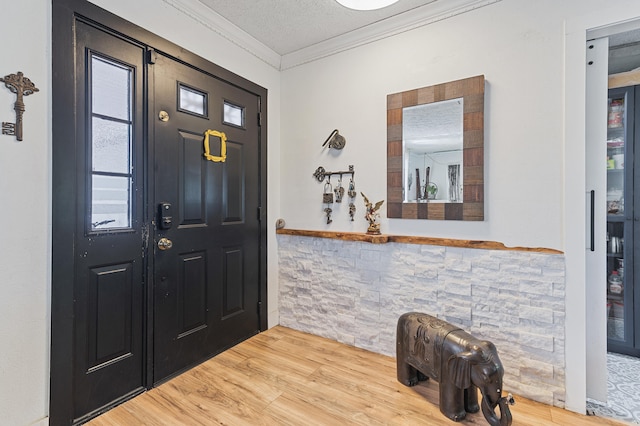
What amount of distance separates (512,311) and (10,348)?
8.66 ft

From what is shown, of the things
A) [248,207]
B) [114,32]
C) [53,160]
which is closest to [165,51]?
[114,32]

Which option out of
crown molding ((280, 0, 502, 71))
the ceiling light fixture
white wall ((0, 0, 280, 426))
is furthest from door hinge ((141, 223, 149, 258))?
crown molding ((280, 0, 502, 71))

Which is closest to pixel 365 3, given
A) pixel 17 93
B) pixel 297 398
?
pixel 17 93

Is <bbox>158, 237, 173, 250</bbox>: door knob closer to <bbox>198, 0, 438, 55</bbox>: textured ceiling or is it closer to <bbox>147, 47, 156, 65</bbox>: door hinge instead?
<bbox>147, 47, 156, 65</bbox>: door hinge

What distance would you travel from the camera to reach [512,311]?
1.87 metres

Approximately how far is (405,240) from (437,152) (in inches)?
26.2

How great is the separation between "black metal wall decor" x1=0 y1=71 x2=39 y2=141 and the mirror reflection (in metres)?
2.15

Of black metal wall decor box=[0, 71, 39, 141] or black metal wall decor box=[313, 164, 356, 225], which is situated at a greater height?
black metal wall decor box=[0, 71, 39, 141]

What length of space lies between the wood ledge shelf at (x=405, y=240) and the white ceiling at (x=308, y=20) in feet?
5.03

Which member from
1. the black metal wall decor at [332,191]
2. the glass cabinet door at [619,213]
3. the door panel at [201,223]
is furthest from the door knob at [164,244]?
the glass cabinet door at [619,213]

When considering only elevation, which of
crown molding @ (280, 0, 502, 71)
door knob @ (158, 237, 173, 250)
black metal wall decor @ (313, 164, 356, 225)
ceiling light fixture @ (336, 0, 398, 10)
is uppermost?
crown molding @ (280, 0, 502, 71)

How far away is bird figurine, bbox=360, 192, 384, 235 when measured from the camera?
2342mm

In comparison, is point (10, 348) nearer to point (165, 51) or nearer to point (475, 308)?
point (165, 51)

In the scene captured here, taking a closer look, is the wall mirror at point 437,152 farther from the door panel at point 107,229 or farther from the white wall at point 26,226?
the white wall at point 26,226
